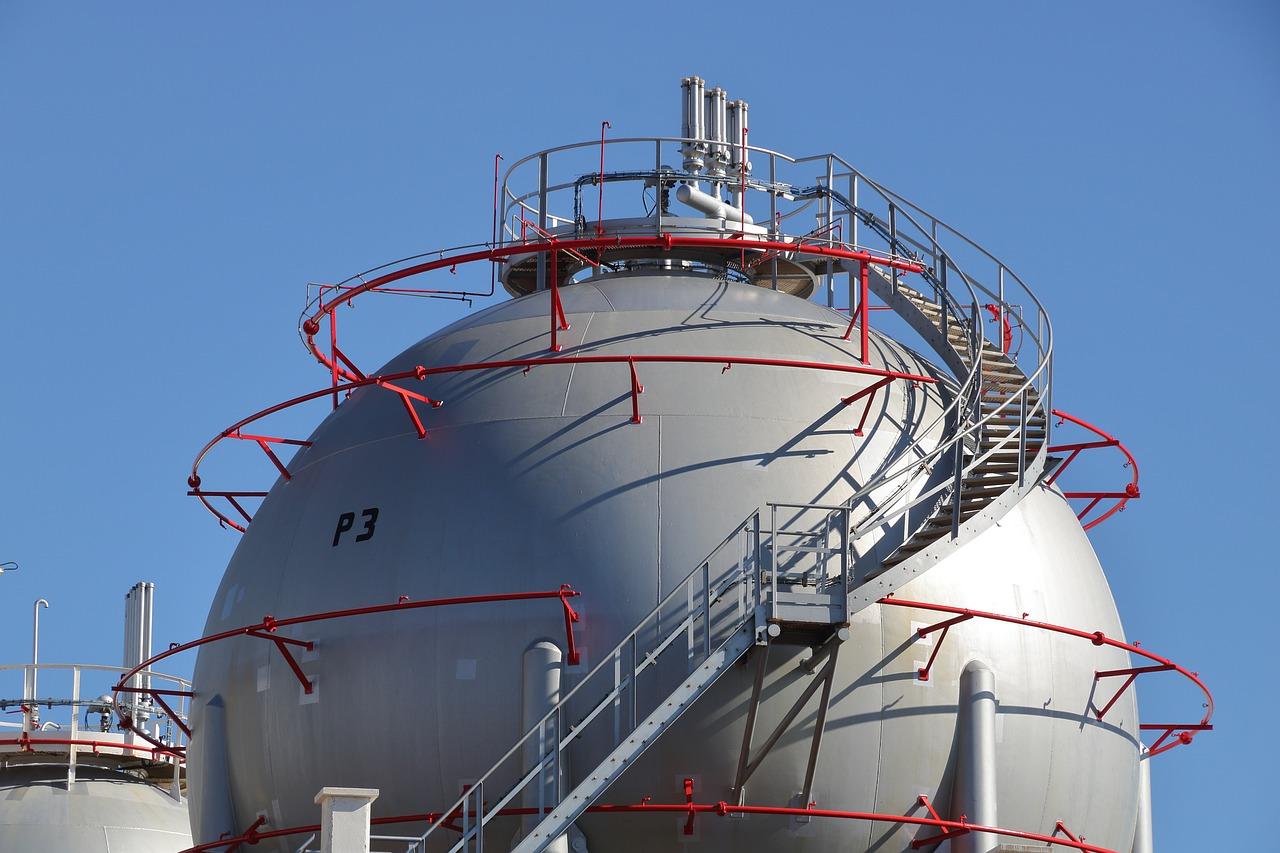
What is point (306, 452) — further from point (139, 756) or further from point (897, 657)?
point (139, 756)

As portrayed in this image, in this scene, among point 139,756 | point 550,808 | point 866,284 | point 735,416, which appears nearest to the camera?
point 550,808

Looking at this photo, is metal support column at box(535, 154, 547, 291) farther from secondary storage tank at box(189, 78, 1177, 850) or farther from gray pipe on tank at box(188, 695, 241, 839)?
gray pipe on tank at box(188, 695, 241, 839)

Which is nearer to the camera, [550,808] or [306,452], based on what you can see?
[550,808]

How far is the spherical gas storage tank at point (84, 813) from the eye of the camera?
4000cm

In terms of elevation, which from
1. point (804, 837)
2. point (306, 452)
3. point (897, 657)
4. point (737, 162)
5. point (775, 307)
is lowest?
point (804, 837)

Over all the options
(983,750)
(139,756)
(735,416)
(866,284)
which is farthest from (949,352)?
(139,756)

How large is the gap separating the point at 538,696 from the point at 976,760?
468 cm

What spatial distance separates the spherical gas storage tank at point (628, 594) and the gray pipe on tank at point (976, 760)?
0.14 meters

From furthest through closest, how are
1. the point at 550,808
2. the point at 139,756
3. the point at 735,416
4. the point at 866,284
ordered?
the point at 139,756 → the point at 866,284 → the point at 735,416 → the point at 550,808

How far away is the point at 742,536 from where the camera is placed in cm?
2372

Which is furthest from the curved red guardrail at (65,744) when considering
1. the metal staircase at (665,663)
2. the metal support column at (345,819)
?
the metal support column at (345,819)

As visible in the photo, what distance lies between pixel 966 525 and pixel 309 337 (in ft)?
30.5

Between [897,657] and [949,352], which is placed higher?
[949,352]

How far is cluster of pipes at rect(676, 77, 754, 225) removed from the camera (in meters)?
29.5
